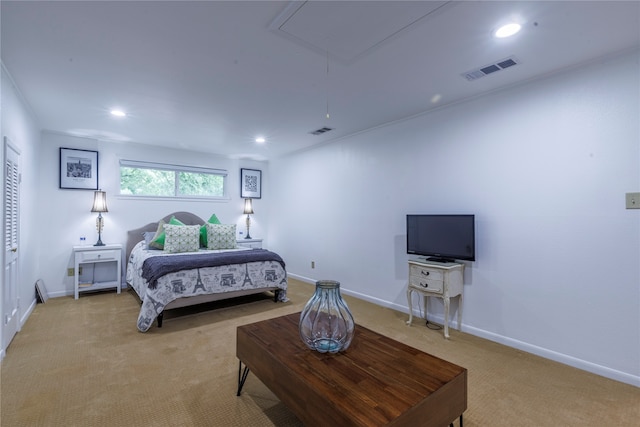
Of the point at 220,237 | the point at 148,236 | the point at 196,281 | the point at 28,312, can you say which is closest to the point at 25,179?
the point at 28,312

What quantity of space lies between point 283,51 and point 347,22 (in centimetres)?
55

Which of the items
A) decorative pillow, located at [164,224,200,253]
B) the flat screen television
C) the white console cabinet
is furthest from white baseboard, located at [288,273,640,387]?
decorative pillow, located at [164,224,200,253]

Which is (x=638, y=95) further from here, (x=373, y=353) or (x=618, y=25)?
(x=373, y=353)

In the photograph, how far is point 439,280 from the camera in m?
2.90

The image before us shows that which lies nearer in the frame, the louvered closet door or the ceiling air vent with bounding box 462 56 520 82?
the ceiling air vent with bounding box 462 56 520 82

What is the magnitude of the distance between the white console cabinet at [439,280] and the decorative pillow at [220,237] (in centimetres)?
285

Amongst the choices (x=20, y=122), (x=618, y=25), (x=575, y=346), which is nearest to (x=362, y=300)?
(x=575, y=346)

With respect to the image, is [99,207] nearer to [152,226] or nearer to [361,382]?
[152,226]

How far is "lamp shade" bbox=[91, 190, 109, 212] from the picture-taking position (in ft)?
14.9

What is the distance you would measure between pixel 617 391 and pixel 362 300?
8.41 feet

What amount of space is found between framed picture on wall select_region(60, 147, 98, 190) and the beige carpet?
2.02 m

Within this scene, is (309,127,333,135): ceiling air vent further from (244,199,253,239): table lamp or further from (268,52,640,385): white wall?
(244,199,253,239): table lamp

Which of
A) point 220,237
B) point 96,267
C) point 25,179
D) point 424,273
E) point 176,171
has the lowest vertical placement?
point 96,267

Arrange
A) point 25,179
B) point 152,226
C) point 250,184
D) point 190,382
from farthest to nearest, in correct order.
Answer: point 250,184 → point 152,226 → point 25,179 → point 190,382
